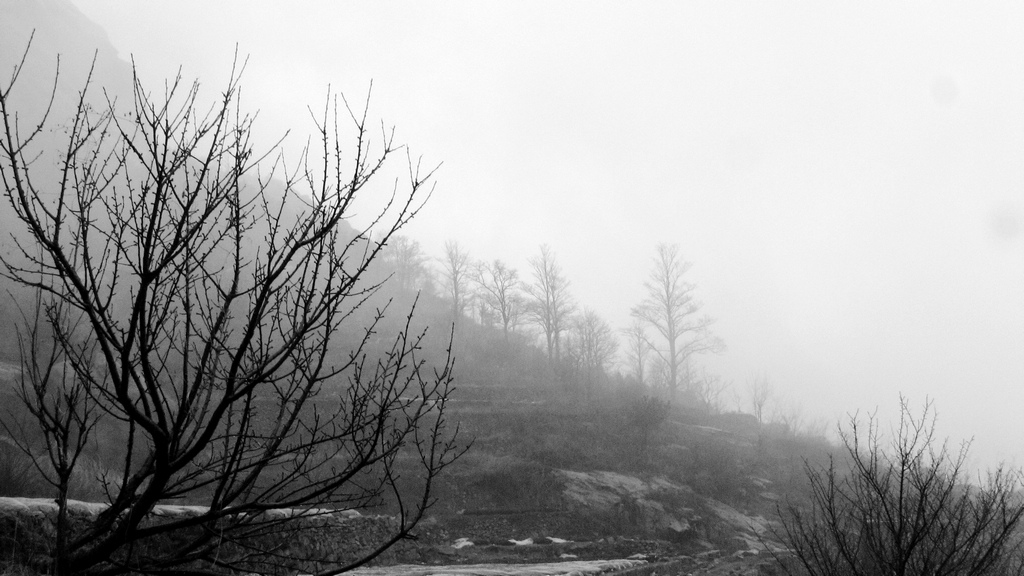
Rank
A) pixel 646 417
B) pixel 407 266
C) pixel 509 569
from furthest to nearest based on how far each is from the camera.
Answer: pixel 407 266, pixel 646 417, pixel 509 569

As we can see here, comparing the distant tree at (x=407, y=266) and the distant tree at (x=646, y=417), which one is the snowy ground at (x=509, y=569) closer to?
the distant tree at (x=646, y=417)

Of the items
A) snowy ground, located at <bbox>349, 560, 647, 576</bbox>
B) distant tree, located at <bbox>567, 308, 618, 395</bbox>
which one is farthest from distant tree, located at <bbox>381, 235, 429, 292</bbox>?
snowy ground, located at <bbox>349, 560, 647, 576</bbox>

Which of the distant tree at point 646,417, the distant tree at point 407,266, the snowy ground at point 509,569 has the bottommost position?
the snowy ground at point 509,569

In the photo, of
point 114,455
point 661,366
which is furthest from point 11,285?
point 661,366

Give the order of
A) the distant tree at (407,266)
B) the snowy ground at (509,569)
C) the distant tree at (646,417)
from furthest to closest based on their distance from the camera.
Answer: the distant tree at (407,266)
the distant tree at (646,417)
the snowy ground at (509,569)

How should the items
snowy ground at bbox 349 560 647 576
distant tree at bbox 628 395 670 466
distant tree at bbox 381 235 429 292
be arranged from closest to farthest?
1. snowy ground at bbox 349 560 647 576
2. distant tree at bbox 628 395 670 466
3. distant tree at bbox 381 235 429 292

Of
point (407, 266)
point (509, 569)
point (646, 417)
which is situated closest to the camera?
point (509, 569)

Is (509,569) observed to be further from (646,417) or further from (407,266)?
(407,266)

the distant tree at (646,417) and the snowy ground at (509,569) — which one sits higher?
the distant tree at (646,417)

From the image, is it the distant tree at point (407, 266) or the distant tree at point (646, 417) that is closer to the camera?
the distant tree at point (646, 417)

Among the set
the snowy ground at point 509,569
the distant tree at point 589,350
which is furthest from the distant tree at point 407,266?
the snowy ground at point 509,569

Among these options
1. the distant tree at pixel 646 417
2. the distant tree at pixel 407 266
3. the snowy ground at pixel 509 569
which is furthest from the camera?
the distant tree at pixel 407 266

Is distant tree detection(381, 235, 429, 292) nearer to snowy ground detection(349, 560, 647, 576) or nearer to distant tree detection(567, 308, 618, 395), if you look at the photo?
distant tree detection(567, 308, 618, 395)

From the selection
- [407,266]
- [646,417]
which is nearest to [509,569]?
[646,417]
